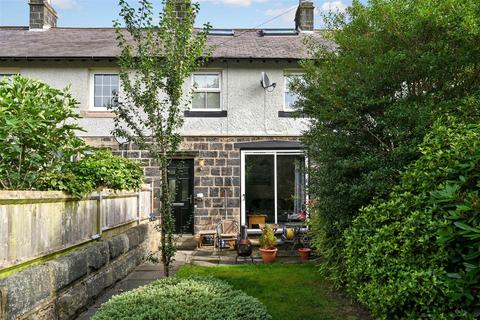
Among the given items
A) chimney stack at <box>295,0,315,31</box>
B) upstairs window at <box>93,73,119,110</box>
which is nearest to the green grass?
upstairs window at <box>93,73,119,110</box>

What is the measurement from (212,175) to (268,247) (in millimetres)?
3709

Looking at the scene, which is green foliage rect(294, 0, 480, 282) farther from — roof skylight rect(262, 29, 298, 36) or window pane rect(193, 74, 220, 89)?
roof skylight rect(262, 29, 298, 36)

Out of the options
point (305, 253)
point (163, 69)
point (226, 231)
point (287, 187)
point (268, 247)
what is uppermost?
point (163, 69)

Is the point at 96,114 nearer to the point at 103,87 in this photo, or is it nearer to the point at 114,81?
the point at 103,87

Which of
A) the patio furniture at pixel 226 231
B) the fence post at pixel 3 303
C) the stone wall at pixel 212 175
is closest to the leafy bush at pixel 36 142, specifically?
the fence post at pixel 3 303

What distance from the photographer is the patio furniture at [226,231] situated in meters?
11.6

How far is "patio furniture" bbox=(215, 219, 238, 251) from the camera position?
457 inches

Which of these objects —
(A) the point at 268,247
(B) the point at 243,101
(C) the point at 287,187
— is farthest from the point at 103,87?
(A) the point at 268,247

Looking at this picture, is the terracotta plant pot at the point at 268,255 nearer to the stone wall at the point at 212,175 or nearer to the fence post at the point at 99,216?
the stone wall at the point at 212,175

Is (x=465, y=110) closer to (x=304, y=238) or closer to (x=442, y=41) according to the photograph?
(x=442, y=41)

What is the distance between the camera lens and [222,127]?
13234 mm

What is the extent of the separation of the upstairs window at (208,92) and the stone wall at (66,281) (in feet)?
19.6

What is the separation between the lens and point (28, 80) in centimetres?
609

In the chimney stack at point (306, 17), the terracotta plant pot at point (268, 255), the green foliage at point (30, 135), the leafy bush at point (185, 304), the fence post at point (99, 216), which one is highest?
the chimney stack at point (306, 17)
